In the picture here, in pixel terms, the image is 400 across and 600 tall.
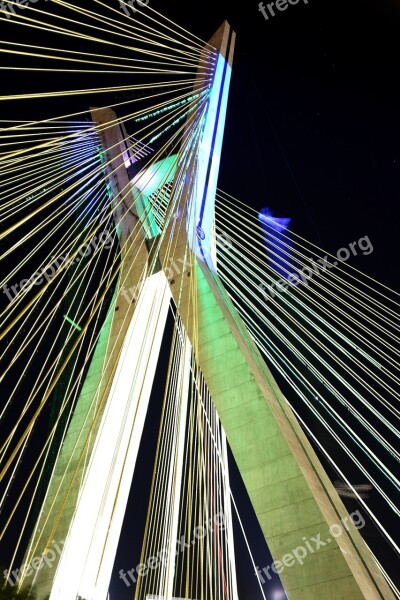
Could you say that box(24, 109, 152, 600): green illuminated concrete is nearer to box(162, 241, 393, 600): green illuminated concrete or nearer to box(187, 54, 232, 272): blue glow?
box(187, 54, 232, 272): blue glow

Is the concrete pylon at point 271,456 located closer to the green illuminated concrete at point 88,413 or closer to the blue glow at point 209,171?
the blue glow at point 209,171

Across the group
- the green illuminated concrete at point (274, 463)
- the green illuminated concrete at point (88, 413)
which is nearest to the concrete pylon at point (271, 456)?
the green illuminated concrete at point (274, 463)

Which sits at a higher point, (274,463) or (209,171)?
(209,171)

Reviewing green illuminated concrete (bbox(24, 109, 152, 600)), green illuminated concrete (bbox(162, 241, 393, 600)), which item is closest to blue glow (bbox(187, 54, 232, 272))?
green illuminated concrete (bbox(24, 109, 152, 600))

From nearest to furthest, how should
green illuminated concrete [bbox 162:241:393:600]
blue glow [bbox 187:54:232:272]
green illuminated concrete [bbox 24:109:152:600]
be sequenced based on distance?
1. green illuminated concrete [bbox 162:241:393:600]
2. green illuminated concrete [bbox 24:109:152:600]
3. blue glow [bbox 187:54:232:272]

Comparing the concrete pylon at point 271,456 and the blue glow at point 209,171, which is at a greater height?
the blue glow at point 209,171

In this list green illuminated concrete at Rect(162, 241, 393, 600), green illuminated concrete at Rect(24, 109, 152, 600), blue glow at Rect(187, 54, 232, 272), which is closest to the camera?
green illuminated concrete at Rect(162, 241, 393, 600)

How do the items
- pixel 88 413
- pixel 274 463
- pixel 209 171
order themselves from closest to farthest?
pixel 274 463 < pixel 88 413 < pixel 209 171

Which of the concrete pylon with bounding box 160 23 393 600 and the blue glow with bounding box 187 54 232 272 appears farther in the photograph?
the blue glow with bounding box 187 54 232 272

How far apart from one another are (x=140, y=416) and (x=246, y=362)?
1.88 m

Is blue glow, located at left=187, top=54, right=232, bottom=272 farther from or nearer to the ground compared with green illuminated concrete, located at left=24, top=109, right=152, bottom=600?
farther from the ground

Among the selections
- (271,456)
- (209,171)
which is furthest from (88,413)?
(209,171)

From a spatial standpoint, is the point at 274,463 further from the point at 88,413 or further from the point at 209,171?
the point at 209,171

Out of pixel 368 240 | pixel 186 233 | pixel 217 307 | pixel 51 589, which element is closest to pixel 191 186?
pixel 186 233
